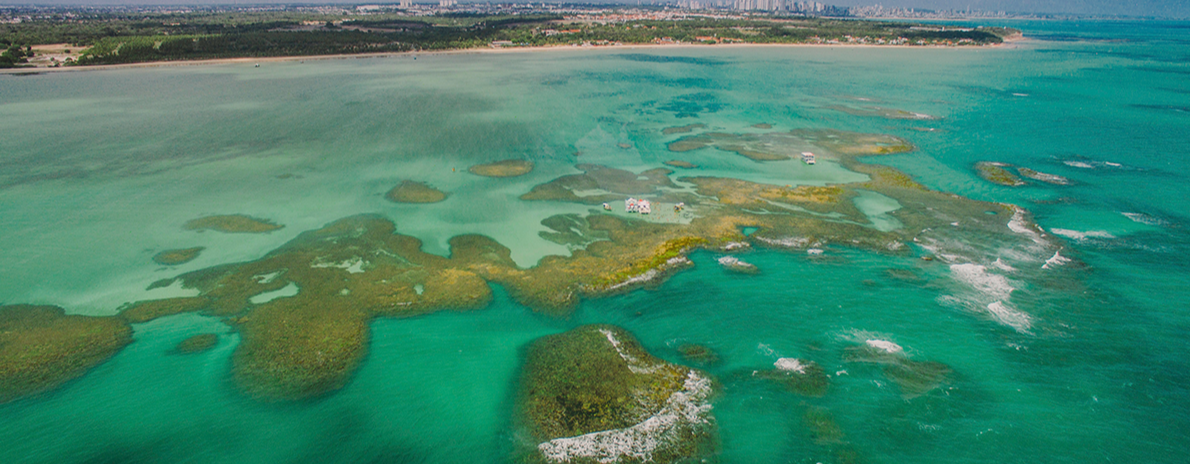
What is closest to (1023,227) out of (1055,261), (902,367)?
(1055,261)

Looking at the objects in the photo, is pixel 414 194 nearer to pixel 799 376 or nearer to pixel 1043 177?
pixel 799 376

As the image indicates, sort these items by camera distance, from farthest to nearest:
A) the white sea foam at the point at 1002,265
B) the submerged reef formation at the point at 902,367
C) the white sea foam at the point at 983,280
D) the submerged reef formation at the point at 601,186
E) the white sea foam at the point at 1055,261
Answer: the submerged reef formation at the point at 601,186 < the white sea foam at the point at 1055,261 < the white sea foam at the point at 1002,265 < the white sea foam at the point at 983,280 < the submerged reef formation at the point at 902,367

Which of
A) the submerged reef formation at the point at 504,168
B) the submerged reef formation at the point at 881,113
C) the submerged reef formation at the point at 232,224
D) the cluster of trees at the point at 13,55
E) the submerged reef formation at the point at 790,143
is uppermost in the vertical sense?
the cluster of trees at the point at 13,55

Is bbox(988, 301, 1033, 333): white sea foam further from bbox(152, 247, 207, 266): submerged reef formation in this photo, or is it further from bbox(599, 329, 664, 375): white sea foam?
bbox(152, 247, 207, 266): submerged reef formation

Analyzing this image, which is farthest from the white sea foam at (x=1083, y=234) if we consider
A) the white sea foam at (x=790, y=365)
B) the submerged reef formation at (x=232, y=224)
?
the submerged reef formation at (x=232, y=224)

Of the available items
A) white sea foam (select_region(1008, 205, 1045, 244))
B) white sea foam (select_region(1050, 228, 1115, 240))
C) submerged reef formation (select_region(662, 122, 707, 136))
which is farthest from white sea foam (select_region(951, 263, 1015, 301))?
submerged reef formation (select_region(662, 122, 707, 136))

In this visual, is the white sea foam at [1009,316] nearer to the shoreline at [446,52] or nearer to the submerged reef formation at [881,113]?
the submerged reef formation at [881,113]
